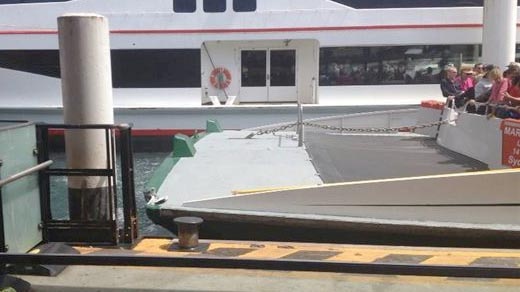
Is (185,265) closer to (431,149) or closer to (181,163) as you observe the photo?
(181,163)

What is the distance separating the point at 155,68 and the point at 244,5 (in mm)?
2397

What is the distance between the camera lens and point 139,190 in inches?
377

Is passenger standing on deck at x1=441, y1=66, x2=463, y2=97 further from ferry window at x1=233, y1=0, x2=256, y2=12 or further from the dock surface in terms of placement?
the dock surface

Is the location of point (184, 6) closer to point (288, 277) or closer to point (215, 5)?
point (215, 5)

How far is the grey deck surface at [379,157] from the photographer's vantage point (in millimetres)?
6223

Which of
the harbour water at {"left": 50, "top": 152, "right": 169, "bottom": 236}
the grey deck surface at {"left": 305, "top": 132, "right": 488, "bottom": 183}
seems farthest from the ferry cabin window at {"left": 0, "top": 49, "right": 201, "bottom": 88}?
the grey deck surface at {"left": 305, "top": 132, "right": 488, "bottom": 183}

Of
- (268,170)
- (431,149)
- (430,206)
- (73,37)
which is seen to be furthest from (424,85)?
(73,37)

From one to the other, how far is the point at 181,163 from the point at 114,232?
103 inches

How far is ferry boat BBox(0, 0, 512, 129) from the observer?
12.7 m

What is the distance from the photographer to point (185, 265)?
9.83 feet

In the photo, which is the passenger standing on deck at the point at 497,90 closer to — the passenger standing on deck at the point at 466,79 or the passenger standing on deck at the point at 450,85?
the passenger standing on deck at the point at 466,79

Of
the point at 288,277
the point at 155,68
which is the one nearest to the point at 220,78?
the point at 155,68

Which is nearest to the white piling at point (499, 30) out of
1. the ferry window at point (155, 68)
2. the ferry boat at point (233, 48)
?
the ferry boat at point (233, 48)

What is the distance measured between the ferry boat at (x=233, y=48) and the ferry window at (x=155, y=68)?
0.07 feet
